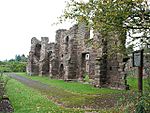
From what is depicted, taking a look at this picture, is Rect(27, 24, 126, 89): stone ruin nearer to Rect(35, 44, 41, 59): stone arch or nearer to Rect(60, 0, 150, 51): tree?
Rect(35, 44, 41, 59): stone arch

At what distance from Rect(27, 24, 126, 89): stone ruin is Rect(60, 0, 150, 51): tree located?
390cm

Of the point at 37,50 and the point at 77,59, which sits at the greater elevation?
the point at 37,50

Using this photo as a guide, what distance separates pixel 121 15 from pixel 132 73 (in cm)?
343

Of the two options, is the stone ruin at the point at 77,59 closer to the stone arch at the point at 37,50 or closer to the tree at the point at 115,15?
the stone arch at the point at 37,50

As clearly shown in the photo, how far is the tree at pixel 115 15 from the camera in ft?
45.0

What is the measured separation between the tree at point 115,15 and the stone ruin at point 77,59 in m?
3.90

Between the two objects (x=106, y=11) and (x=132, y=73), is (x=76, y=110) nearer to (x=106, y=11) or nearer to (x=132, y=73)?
(x=132, y=73)

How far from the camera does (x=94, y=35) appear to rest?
979 inches

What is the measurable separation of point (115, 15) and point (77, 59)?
687 inches

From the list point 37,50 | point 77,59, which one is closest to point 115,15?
point 77,59

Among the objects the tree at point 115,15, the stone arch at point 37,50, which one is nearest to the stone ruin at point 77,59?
the stone arch at point 37,50

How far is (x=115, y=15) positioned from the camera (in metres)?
13.8

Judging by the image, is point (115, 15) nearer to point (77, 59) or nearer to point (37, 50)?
point (77, 59)

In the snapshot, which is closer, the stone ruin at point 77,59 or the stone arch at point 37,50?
the stone ruin at point 77,59
